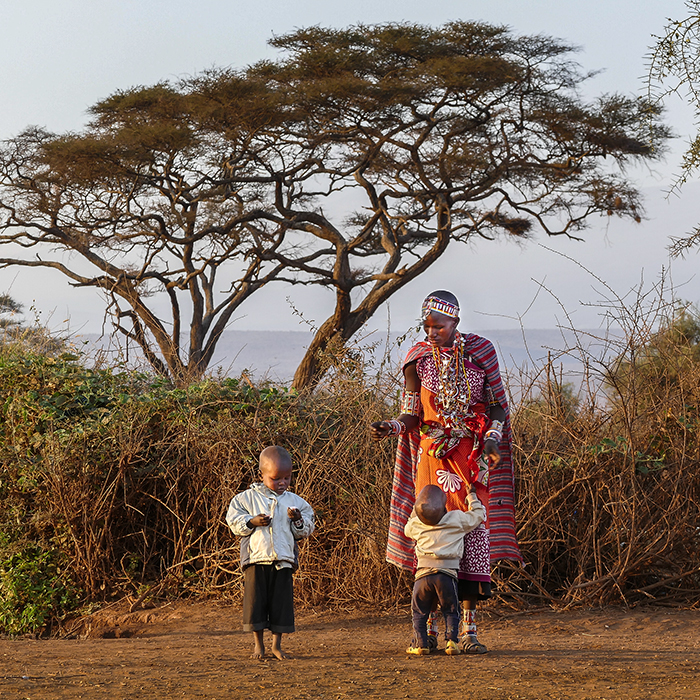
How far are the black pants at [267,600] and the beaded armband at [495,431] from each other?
1126 mm

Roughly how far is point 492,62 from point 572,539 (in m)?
12.7

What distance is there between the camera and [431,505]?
4145mm

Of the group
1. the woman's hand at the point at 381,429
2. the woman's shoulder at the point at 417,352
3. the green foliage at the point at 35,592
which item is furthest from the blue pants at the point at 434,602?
the green foliage at the point at 35,592

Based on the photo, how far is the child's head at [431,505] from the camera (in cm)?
414

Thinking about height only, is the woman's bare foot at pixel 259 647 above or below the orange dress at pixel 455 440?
below

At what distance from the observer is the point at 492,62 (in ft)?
54.6

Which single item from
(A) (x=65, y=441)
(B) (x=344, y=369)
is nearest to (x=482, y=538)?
(B) (x=344, y=369)

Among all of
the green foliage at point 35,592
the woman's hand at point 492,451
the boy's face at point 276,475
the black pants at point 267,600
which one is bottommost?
the green foliage at point 35,592

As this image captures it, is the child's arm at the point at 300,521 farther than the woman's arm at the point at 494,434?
Yes

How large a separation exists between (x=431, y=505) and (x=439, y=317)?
888 millimetres

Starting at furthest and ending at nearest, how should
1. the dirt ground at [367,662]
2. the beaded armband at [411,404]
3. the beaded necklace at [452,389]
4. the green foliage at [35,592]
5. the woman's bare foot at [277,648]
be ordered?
1. the green foliage at [35,592]
2. the beaded armband at [411,404]
3. the beaded necklace at [452,389]
4. the woman's bare foot at [277,648]
5. the dirt ground at [367,662]

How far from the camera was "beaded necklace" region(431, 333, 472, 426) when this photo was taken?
4355mm

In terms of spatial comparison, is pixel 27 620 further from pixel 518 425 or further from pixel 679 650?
pixel 679 650

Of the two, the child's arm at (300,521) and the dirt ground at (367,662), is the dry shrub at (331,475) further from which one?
the child's arm at (300,521)
